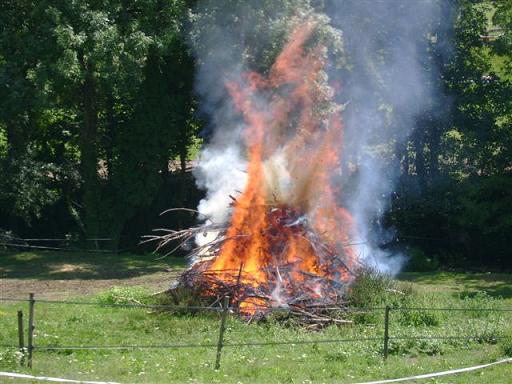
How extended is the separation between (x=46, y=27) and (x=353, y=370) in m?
16.7

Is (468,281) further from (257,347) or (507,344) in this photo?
(257,347)

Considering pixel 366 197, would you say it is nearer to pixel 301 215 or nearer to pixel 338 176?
pixel 338 176

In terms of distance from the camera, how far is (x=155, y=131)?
103 feet

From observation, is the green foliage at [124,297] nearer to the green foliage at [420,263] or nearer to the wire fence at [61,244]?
the wire fence at [61,244]

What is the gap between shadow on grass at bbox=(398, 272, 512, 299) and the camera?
2288 centimetres

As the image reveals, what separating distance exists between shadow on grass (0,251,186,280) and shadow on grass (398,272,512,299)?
6.72 metres

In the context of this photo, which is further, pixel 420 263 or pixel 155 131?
pixel 155 131

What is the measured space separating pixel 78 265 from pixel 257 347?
12.0 metres

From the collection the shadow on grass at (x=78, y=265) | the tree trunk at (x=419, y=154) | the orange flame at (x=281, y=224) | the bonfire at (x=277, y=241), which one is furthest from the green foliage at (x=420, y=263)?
the shadow on grass at (x=78, y=265)

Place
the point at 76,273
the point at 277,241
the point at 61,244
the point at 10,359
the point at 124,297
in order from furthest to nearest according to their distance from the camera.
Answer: the point at 61,244
the point at 76,273
the point at 277,241
the point at 124,297
the point at 10,359

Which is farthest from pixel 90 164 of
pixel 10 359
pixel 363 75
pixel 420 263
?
pixel 10 359

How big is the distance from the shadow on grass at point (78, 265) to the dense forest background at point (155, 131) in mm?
1502

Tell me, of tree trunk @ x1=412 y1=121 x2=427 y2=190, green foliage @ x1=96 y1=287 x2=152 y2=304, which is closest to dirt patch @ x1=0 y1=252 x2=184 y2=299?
green foliage @ x1=96 y1=287 x2=152 y2=304

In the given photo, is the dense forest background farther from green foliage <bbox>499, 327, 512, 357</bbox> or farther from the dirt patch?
green foliage <bbox>499, 327, 512, 357</bbox>
